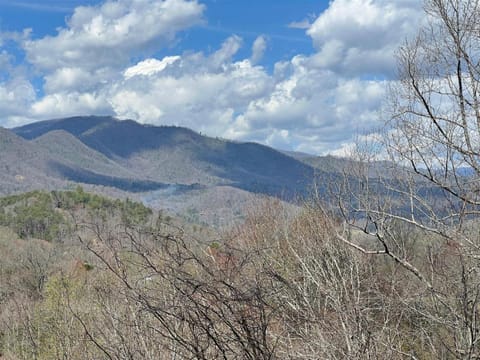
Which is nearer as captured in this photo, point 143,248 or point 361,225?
point 143,248

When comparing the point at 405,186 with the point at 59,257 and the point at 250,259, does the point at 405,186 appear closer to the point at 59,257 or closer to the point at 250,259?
the point at 250,259

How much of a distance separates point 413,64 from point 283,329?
6667mm

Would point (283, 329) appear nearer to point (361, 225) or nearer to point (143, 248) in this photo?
point (143, 248)

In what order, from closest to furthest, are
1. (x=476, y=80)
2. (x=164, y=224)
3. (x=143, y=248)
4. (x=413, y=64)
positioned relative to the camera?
(x=143, y=248) < (x=164, y=224) < (x=476, y=80) < (x=413, y=64)

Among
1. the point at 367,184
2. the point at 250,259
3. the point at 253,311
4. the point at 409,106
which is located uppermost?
the point at 409,106

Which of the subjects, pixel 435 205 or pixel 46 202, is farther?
pixel 46 202

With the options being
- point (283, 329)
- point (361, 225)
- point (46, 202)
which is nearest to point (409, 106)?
point (361, 225)

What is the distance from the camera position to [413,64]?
382 inches

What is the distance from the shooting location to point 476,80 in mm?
8977

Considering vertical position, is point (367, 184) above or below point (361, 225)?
above

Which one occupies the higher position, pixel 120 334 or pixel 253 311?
pixel 253 311

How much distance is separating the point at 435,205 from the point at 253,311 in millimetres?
6804

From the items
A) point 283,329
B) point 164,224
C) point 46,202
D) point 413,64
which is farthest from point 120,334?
point 46,202

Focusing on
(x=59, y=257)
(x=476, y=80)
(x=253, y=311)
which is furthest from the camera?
(x=59, y=257)
